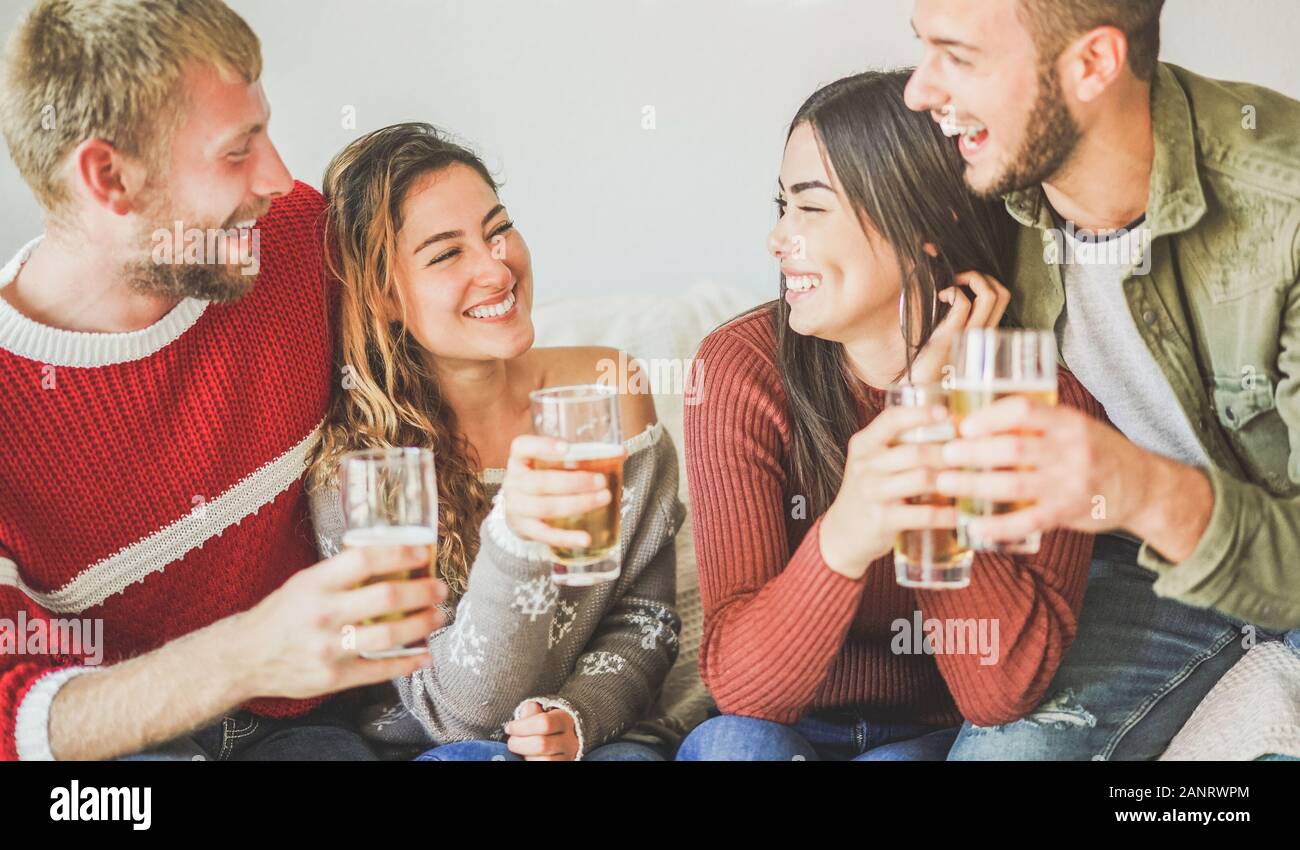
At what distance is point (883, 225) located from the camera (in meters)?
1.80

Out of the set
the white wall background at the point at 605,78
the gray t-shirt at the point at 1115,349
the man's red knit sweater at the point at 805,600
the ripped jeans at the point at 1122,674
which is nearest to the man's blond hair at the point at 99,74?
the white wall background at the point at 605,78

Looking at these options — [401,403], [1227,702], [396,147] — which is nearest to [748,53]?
[396,147]

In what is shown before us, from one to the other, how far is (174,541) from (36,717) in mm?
278

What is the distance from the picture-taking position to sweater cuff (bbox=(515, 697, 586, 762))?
1837mm

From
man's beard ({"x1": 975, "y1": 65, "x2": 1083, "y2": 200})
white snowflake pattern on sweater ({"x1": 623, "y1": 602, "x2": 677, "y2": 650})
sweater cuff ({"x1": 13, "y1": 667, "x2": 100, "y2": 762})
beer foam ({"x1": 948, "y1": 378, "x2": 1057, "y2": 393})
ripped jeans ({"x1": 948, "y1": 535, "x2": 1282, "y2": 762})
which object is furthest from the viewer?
white snowflake pattern on sweater ({"x1": 623, "y1": 602, "x2": 677, "y2": 650})

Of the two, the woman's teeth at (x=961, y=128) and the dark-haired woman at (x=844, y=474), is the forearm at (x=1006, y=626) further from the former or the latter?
the woman's teeth at (x=961, y=128)

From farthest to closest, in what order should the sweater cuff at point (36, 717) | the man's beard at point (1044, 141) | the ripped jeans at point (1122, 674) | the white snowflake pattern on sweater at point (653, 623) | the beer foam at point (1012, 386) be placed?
the white snowflake pattern on sweater at point (653, 623) → the ripped jeans at point (1122, 674) → the man's beard at point (1044, 141) → the sweater cuff at point (36, 717) → the beer foam at point (1012, 386)

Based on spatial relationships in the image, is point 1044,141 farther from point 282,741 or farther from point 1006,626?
point 282,741

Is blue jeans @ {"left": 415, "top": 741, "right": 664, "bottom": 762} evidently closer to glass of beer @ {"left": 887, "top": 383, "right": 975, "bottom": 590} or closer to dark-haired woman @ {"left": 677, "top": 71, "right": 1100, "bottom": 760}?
dark-haired woman @ {"left": 677, "top": 71, "right": 1100, "bottom": 760}

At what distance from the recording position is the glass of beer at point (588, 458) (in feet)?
5.18

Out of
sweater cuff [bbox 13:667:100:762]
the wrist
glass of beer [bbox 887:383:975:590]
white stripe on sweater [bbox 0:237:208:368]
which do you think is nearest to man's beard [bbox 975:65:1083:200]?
glass of beer [bbox 887:383:975:590]

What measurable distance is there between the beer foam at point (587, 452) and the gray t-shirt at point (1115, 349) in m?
0.69

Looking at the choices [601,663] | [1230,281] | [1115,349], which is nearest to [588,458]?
[601,663]
